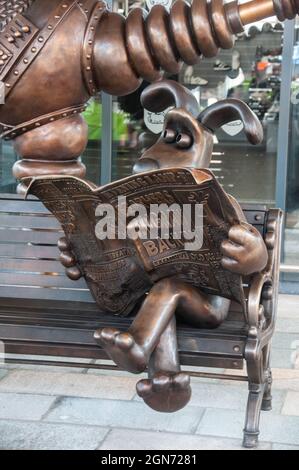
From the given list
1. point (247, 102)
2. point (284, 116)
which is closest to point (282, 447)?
point (284, 116)

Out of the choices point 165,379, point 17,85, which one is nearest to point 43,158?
point 17,85

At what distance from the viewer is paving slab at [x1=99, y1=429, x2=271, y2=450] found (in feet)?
10.5

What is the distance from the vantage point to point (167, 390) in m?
2.59

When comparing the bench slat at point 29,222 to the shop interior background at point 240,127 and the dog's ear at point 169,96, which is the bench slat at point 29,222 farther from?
the shop interior background at point 240,127

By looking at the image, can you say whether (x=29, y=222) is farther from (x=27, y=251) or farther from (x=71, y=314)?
(x=71, y=314)

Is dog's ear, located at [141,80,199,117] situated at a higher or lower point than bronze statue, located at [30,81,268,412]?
higher

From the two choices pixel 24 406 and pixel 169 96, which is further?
pixel 24 406

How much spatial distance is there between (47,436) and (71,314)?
0.54 metres

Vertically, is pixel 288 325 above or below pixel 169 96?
below

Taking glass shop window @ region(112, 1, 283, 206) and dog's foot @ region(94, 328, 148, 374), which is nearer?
dog's foot @ region(94, 328, 148, 374)

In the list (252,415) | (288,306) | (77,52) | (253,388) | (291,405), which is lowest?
(288,306)

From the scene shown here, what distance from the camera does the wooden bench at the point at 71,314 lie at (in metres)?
2.84

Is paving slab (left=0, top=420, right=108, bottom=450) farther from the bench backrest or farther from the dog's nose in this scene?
the dog's nose

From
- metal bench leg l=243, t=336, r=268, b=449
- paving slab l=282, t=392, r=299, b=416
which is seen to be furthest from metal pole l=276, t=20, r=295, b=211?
metal bench leg l=243, t=336, r=268, b=449
